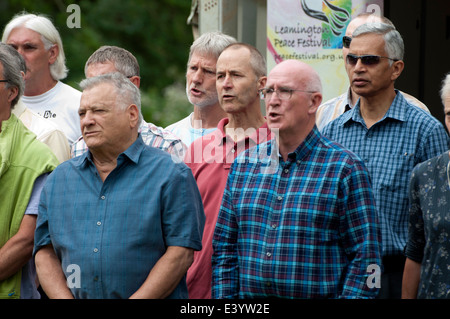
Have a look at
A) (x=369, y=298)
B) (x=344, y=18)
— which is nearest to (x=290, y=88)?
(x=369, y=298)

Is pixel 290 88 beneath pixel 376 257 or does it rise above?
above

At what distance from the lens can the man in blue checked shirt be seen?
4383 mm

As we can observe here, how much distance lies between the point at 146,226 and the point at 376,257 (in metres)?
1.12

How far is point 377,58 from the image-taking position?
5.29 meters

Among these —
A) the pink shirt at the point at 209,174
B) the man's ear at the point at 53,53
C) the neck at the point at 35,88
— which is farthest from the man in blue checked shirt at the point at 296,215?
the man's ear at the point at 53,53

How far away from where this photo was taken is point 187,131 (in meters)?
6.25

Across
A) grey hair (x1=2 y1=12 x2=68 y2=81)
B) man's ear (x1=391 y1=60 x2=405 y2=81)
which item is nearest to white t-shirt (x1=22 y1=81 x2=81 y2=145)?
grey hair (x1=2 y1=12 x2=68 y2=81)

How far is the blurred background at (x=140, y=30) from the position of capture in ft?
56.4

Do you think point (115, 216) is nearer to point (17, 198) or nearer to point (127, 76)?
point (17, 198)

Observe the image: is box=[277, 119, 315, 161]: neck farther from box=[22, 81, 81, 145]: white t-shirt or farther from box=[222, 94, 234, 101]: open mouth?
box=[22, 81, 81, 145]: white t-shirt

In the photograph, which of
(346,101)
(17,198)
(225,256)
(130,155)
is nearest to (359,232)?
(225,256)

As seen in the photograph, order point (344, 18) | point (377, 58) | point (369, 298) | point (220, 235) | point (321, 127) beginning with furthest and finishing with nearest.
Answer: point (344, 18) → point (321, 127) → point (377, 58) → point (220, 235) → point (369, 298)

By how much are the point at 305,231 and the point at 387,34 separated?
1.49 metres
